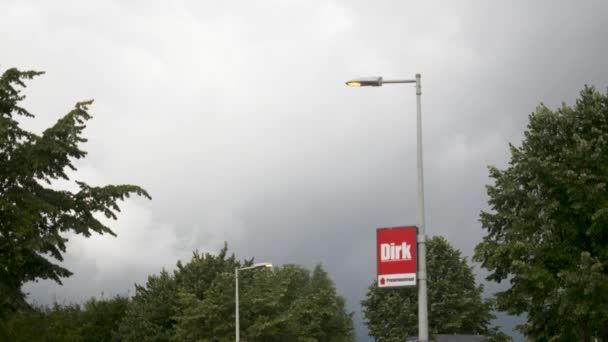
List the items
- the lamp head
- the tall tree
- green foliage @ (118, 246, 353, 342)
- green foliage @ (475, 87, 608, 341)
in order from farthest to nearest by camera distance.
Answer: green foliage @ (118, 246, 353, 342) → green foliage @ (475, 87, 608, 341) → the tall tree → the lamp head

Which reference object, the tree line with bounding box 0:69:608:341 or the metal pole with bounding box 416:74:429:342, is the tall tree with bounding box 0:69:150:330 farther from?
the metal pole with bounding box 416:74:429:342

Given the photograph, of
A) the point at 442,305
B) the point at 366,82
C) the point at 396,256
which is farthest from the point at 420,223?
the point at 442,305

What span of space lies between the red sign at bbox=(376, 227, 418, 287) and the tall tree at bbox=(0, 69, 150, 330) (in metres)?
14.7

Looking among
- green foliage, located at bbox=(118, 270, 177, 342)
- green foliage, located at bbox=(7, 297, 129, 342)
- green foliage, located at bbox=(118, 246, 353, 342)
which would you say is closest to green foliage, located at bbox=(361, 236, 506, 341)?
green foliage, located at bbox=(118, 246, 353, 342)

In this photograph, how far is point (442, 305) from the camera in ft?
215

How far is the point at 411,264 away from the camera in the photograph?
17.0 m

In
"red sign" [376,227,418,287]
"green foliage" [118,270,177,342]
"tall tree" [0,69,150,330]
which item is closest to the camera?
"red sign" [376,227,418,287]

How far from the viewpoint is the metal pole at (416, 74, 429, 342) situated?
1702 centimetres

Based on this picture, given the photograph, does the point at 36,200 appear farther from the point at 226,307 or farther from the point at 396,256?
the point at 226,307

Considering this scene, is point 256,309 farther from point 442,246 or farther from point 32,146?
point 32,146

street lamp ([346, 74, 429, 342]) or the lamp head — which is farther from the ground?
the lamp head

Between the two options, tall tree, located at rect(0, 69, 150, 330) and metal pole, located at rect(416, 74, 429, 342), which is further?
tall tree, located at rect(0, 69, 150, 330)

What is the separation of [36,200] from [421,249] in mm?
16429

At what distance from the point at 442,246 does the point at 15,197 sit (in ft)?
150
